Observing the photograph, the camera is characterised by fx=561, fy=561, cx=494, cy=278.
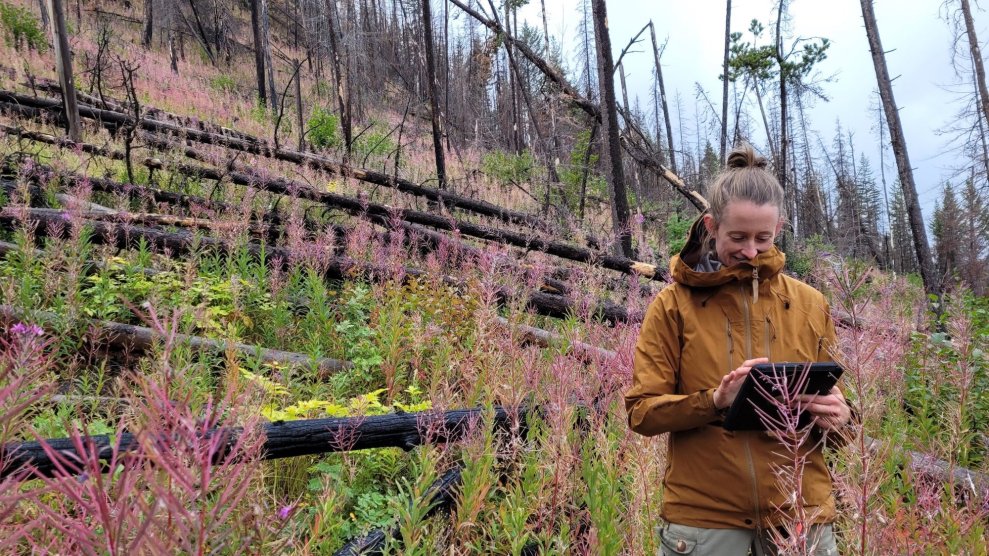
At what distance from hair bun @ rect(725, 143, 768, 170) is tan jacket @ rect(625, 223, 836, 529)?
0.39 metres

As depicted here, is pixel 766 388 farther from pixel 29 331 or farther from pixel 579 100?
pixel 579 100

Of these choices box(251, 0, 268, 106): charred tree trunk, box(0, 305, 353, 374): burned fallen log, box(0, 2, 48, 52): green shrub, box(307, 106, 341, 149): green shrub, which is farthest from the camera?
box(251, 0, 268, 106): charred tree trunk

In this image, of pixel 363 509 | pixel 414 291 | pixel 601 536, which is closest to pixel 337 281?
pixel 414 291

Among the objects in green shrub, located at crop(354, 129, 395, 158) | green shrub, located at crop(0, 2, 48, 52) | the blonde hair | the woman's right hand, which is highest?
green shrub, located at crop(0, 2, 48, 52)

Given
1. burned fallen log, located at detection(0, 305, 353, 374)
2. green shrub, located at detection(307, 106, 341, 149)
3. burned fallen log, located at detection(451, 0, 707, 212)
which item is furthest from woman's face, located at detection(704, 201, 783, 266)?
green shrub, located at detection(307, 106, 341, 149)

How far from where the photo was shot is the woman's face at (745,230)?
1.96 m

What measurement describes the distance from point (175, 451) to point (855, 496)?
4.05ft

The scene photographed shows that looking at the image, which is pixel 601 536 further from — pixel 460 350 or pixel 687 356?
pixel 460 350

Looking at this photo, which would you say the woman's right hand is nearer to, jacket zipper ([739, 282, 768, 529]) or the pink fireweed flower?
jacket zipper ([739, 282, 768, 529])

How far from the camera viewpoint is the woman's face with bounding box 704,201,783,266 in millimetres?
1964

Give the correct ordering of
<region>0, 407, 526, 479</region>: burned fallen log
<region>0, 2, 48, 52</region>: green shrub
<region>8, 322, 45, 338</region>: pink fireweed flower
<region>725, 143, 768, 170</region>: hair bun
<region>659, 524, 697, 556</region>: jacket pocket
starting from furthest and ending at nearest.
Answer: <region>0, 2, 48, 52</region>: green shrub < <region>0, 407, 526, 479</region>: burned fallen log < <region>725, 143, 768, 170</region>: hair bun < <region>659, 524, 697, 556</region>: jacket pocket < <region>8, 322, 45, 338</region>: pink fireweed flower

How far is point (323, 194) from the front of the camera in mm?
7820

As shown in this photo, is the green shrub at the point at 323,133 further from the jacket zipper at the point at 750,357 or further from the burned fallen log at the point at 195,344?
the jacket zipper at the point at 750,357

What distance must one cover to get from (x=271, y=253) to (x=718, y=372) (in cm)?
502
